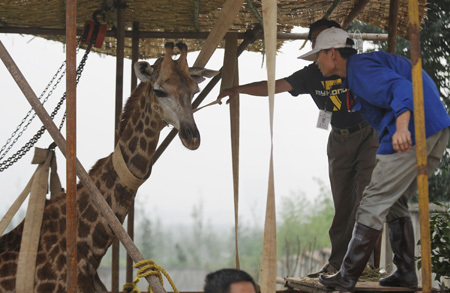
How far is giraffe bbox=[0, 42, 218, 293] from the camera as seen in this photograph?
188 inches

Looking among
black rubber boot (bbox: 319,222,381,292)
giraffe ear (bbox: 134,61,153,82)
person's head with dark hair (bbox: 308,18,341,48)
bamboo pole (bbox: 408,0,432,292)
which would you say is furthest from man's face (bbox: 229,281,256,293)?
person's head with dark hair (bbox: 308,18,341,48)

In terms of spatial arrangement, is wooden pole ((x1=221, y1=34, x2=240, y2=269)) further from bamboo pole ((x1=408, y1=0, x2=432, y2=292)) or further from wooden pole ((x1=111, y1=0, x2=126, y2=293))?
bamboo pole ((x1=408, y1=0, x2=432, y2=292))

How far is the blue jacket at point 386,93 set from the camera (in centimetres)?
419

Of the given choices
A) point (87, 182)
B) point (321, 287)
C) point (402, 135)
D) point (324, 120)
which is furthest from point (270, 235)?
point (324, 120)

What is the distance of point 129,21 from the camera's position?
263 inches

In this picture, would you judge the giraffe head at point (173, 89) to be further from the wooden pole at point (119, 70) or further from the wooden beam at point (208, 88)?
the wooden beam at point (208, 88)

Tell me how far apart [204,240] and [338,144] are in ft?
71.1

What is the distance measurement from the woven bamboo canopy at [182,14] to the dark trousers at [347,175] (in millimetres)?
1187

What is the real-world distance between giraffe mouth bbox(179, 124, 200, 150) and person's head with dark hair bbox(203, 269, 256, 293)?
1513mm

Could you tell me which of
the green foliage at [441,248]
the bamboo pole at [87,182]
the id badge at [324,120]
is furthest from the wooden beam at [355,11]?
the bamboo pole at [87,182]

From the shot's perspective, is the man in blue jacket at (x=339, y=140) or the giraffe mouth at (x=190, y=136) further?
the man in blue jacket at (x=339, y=140)

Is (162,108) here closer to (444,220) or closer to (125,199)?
(125,199)

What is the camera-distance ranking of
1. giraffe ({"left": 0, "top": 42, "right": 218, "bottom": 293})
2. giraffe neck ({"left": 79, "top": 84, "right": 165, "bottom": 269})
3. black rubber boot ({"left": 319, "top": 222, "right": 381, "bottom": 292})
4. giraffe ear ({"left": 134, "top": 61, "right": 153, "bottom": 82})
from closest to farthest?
1. black rubber boot ({"left": 319, "top": 222, "right": 381, "bottom": 292})
2. giraffe ({"left": 0, "top": 42, "right": 218, "bottom": 293})
3. giraffe neck ({"left": 79, "top": 84, "right": 165, "bottom": 269})
4. giraffe ear ({"left": 134, "top": 61, "right": 153, "bottom": 82})

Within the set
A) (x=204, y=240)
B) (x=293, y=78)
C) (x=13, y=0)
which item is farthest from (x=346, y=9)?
(x=204, y=240)
